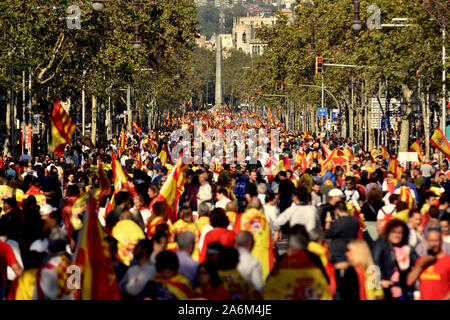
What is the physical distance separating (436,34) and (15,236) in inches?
1058

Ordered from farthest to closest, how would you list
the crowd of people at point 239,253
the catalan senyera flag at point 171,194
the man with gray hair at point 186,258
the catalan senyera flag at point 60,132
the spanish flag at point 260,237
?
the catalan senyera flag at point 60,132
the catalan senyera flag at point 171,194
the spanish flag at point 260,237
the man with gray hair at point 186,258
the crowd of people at point 239,253

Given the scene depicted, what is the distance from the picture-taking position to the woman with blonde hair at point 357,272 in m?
8.58

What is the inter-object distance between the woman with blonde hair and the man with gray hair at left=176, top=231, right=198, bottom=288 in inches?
54.4

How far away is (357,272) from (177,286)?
1.56 meters

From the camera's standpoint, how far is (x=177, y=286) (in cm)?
809

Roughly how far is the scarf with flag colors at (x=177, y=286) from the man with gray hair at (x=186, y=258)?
102 centimetres

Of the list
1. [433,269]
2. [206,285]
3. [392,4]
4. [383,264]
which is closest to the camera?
[206,285]

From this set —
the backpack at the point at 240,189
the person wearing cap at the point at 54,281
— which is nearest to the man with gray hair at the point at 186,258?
the person wearing cap at the point at 54,281

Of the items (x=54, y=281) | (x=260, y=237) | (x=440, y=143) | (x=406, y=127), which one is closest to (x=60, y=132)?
(x=440, y=143)

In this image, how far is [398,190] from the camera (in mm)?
16453

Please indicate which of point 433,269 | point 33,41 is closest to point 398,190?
point 433,269

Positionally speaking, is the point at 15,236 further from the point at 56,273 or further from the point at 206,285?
the point at 206,285

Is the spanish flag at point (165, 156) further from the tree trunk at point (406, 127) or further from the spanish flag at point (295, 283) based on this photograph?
the tree trunk at point (406, 127)

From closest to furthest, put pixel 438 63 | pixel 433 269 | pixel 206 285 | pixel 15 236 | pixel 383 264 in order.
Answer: pixel 206 285 < pixel 433 269 < pixel 383 264 < pixel 15 236 < pixel 438 63
